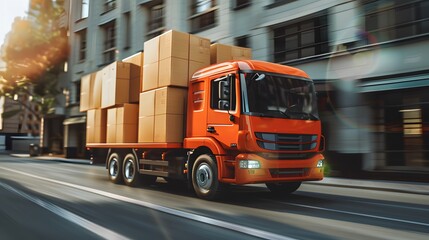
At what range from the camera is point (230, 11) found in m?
19.0

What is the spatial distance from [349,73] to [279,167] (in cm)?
797

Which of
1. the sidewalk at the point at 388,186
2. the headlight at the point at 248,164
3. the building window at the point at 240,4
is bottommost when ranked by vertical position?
the sidewalk at the point at 388,186

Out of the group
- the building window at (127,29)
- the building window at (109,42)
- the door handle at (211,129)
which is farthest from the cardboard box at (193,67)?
the building window at (109,42)

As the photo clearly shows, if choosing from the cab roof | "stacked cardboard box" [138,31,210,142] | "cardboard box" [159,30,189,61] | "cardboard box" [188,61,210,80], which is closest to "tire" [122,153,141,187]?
"stacked cardboard box" [138,31,210,142]

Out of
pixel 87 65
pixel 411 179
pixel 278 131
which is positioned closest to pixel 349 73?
pixel 411 179

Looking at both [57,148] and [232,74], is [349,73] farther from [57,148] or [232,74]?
[57,148]

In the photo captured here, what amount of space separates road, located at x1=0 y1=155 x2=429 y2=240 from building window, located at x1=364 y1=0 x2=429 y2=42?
6.01m

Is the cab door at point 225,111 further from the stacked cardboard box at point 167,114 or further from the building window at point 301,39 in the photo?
the building window at point 301,39

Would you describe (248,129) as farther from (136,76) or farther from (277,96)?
(136,76)

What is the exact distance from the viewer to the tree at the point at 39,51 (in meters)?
35.2

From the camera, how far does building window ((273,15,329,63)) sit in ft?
50.5

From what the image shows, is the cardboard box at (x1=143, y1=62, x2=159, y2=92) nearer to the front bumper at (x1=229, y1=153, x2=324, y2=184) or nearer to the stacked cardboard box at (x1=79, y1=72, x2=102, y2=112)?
the stacked cardboard box at (x1=79, y1=72, x2=102, y2=112)

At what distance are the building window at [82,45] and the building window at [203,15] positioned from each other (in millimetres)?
14200

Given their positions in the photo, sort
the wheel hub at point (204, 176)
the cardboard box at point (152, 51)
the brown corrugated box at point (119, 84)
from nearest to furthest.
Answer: the wheel hub at point (204, 176) → the cardboard box at point (152, 51) → the brown corrugated box at point (119, 84)
